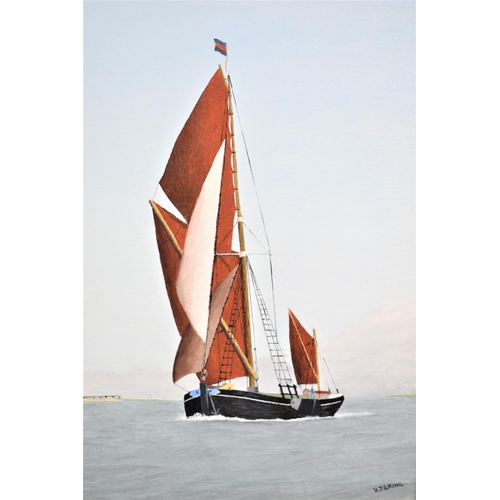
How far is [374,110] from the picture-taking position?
12.1 feet

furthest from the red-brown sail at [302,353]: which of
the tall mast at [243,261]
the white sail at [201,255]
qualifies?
the white sail at [201,255]

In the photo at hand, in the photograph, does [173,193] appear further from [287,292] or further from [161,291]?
[287,292]

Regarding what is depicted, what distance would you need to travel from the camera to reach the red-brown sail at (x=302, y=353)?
3.55m

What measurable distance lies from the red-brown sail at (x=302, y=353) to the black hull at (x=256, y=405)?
126 millimetres

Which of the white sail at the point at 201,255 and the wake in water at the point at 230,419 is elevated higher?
the white sail at the point at 201,255

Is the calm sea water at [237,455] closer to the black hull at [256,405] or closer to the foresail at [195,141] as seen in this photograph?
the black hull at [256,405]

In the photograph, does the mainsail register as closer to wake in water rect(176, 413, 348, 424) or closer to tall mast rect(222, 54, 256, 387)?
tall mast rect(222, 54, 256, 387)

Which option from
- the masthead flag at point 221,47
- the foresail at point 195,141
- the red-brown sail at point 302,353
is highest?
the masthead flag at point 221,47

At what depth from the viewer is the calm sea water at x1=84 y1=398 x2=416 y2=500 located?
352 cm

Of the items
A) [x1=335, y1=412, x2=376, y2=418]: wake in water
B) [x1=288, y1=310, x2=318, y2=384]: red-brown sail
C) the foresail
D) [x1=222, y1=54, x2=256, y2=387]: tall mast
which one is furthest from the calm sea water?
the foresail

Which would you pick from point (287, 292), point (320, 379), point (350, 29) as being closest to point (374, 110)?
point (350, 29)

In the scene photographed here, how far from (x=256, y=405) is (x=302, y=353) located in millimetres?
385
